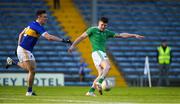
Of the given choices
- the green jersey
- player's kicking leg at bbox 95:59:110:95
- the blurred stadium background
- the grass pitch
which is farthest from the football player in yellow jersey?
the blurred stadium background

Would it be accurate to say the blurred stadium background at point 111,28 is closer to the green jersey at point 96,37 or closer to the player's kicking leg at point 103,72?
the green jersey at point 96,37

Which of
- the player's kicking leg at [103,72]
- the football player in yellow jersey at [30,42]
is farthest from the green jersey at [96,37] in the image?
the football player in yellow jersey at [30,42]

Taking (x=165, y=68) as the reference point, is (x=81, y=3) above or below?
above

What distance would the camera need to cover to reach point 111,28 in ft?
121

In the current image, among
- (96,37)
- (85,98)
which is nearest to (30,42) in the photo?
(96,37)

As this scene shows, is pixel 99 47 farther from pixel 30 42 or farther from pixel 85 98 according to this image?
pixel 85 98

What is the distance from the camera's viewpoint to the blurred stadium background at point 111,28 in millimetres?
33891

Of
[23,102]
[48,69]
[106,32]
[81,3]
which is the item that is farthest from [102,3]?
[23,102]

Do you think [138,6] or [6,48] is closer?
[6,48]

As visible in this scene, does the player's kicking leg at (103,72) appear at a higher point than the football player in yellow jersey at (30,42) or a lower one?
lower

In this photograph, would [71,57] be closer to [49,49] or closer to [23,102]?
[49,49]

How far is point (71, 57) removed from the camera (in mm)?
34750

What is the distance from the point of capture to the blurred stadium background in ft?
111

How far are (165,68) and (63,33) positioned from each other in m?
6.59
